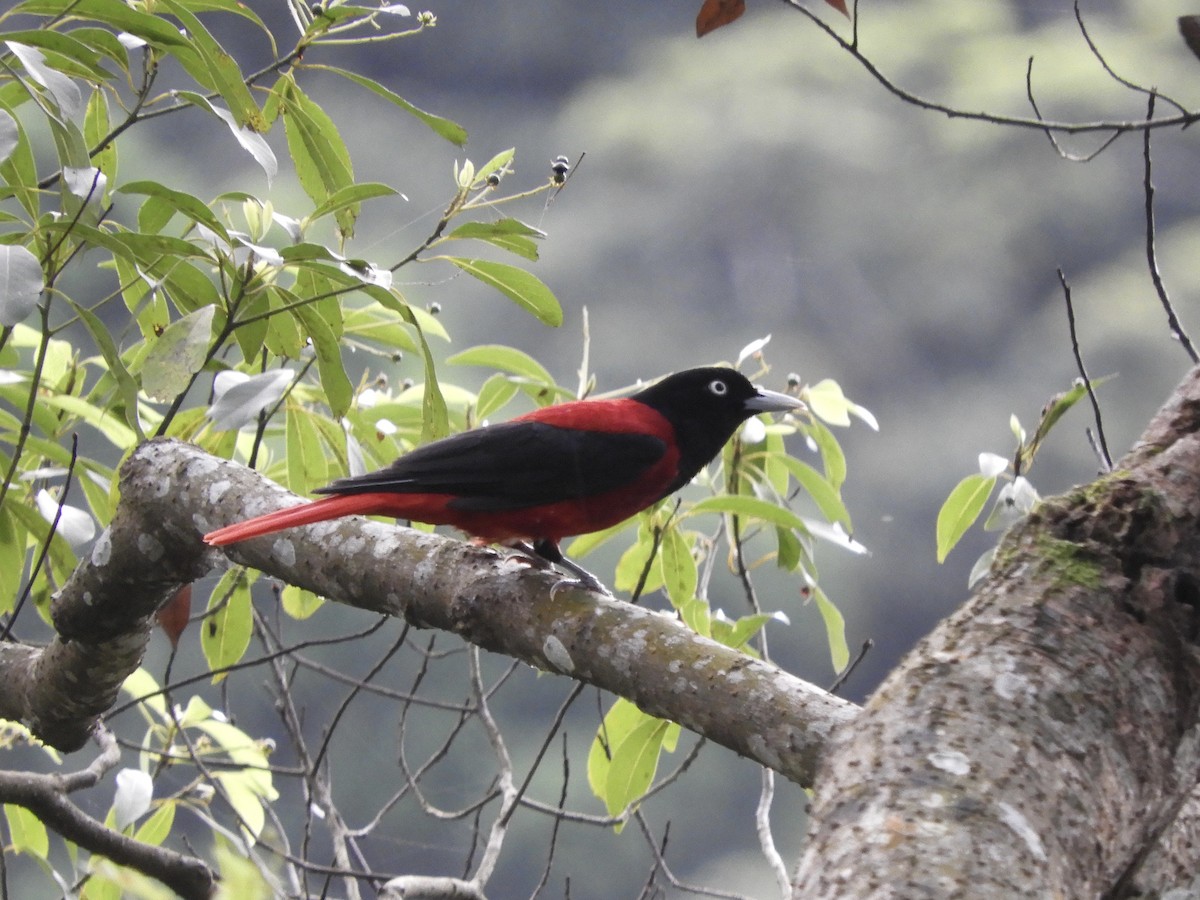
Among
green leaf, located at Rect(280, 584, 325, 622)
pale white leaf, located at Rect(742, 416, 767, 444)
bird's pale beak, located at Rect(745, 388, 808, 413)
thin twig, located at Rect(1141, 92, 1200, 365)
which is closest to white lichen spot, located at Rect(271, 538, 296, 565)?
green leaf, located at Rect(280, 584, 325, 622)

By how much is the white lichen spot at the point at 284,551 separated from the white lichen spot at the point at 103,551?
1.12 feet

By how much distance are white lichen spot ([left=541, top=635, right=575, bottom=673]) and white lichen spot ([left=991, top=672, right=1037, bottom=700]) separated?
26.8 inches

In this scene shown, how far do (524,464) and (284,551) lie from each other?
59 centimetres

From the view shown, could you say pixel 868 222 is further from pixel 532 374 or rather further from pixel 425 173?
pixel 532 374

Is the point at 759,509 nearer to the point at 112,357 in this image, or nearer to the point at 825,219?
the point at 112,357

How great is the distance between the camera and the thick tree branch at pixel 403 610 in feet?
4.42

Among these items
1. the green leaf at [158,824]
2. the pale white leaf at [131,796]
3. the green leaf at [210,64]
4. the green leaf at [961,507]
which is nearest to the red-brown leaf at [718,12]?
the green leaf at [210,64]

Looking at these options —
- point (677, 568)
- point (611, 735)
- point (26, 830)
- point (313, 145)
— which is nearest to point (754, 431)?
point (677, 568)

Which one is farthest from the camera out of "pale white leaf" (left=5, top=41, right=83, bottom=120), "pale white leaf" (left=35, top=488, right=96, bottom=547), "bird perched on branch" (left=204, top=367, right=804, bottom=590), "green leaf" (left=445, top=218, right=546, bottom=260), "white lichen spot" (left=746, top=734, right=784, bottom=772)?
"bird perched on branch" (left=204, top=367, right=804, bottom=590)

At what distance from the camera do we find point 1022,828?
0.89m

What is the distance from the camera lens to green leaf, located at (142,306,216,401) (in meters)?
1.68

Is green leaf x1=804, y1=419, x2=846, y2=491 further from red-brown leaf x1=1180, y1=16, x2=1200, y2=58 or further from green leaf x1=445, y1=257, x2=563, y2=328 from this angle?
red-brown leaf x1=1180, y1=16, x2=1200, y2=58

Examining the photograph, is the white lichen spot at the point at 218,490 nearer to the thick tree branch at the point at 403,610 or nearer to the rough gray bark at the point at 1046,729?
the thick tree branch at the point at 403,610

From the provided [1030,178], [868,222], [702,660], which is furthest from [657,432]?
[1030,178]
